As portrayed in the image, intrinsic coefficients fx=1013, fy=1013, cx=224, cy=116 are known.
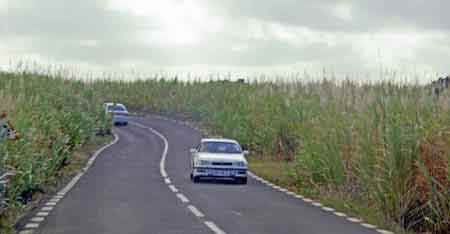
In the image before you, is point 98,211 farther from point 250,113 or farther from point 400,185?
point 250,113

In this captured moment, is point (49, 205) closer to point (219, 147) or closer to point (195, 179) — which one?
point (195, 179)

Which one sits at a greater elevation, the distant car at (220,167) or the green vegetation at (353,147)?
the green vegetation at (353,147)

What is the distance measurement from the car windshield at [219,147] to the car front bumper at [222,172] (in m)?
1.39

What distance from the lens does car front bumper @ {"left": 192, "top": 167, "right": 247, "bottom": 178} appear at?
1246 inches

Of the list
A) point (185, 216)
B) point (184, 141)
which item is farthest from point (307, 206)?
point (184, 141)

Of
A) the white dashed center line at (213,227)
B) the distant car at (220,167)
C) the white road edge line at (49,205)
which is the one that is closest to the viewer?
the white dashed center line at (213,227)

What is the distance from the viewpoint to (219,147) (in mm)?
33562

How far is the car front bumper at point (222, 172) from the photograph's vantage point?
31.6 meters

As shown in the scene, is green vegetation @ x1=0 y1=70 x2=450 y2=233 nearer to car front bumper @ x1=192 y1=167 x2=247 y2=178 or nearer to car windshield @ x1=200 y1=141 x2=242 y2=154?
car front bumper @ x1=192 y1=167 x2=247 y2=178

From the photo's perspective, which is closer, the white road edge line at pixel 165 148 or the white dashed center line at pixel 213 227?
the white dashed center line at pixel 213 227

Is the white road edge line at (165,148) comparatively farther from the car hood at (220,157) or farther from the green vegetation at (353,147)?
the green vegetation at (353,147)

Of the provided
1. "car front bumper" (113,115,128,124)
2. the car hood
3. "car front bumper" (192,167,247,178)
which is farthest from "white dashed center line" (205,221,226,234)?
"car front bumper" (113,115,128,124)

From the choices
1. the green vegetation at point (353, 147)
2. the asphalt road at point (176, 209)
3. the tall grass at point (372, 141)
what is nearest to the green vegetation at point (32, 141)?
the green vegetation at point (353, 147)

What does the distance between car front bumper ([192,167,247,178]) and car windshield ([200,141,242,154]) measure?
139 centimetres
